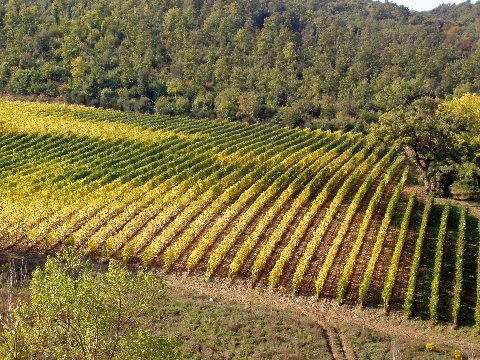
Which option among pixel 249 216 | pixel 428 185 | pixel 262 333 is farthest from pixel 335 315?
pixel 428 185

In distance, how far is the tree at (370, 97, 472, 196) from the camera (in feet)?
128

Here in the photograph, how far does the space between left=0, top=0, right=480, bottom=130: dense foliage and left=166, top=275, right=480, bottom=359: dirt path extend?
170ft

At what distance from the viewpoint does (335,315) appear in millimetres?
24922

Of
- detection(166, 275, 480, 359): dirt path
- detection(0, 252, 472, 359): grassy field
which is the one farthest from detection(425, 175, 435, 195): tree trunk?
detection(0, 252, 472, 359): grassy field

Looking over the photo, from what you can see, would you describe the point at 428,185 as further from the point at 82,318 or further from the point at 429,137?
the point at 82,318

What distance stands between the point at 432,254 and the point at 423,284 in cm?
371

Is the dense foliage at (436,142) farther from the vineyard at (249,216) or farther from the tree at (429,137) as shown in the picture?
the vineyard at (249,216)

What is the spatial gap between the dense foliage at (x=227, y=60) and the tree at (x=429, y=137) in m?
33.3

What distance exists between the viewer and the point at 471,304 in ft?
85.1

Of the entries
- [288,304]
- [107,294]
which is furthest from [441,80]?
[107,294]

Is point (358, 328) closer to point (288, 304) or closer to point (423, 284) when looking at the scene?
point (288, 304)

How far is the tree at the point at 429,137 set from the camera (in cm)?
3899

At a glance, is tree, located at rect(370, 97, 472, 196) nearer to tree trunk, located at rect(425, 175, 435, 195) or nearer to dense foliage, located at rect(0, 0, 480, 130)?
tree trunk, located at rect(425, 175, 435, 195)

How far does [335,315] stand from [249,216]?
36.3 ft
